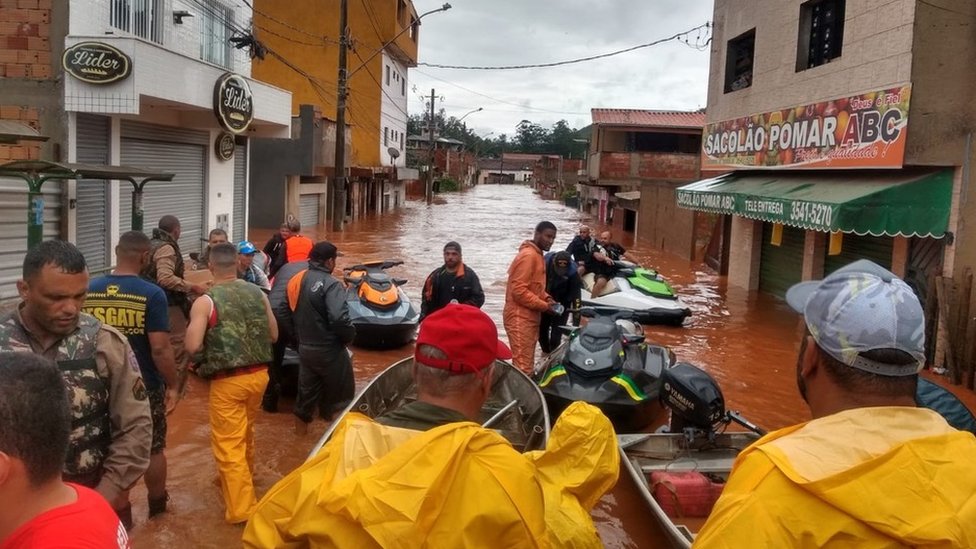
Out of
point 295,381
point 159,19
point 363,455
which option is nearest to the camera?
point 363,455

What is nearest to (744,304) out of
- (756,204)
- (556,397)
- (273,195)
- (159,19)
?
(756,204)

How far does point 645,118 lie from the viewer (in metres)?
39.4

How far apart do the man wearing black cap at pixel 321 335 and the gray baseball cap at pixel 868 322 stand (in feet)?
15.9

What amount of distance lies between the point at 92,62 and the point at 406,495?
452 inches

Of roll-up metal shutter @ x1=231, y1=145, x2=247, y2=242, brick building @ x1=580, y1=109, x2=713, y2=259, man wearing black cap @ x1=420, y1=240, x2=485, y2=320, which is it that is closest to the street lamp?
roll-up metal shutter @ x1=231, y1=145, x2=247, y2=242

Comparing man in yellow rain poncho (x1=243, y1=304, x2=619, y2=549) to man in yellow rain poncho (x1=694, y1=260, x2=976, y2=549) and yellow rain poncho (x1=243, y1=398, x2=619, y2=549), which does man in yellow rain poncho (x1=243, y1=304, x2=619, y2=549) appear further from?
man in yellow rain poncho (x1=694, y1=260, x2=976, y2=549)

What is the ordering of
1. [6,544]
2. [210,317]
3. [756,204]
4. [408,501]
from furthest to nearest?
1. [756,204]
2. [210,317]
3. [408,501]
4. [6,544]

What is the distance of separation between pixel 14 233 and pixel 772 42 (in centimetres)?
1308

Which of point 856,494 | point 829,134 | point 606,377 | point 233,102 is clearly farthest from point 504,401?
point 233,102

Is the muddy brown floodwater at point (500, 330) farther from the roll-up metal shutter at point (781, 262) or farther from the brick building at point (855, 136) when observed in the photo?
the brick building at point (855, 136)

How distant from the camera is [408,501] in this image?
6.83ft

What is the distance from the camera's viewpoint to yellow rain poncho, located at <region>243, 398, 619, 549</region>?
209 centimetres

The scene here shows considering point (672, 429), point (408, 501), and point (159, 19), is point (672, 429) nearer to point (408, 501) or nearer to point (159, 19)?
point (408, 501)

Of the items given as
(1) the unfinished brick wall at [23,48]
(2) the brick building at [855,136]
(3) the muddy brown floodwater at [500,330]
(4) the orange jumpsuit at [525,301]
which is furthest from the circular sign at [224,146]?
(4) the orange jumpsuit at [525,301]
